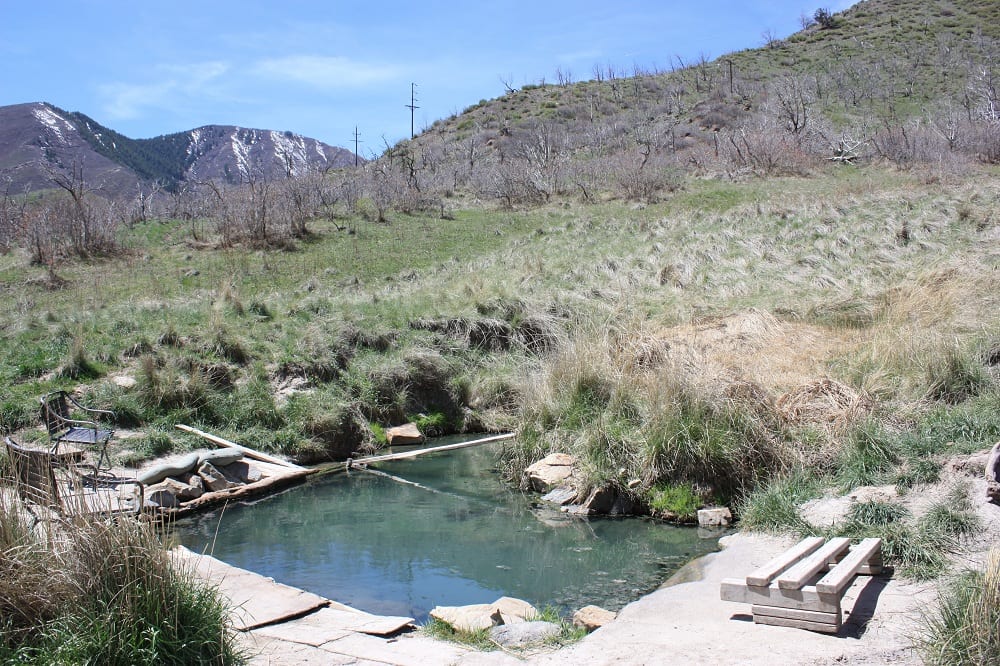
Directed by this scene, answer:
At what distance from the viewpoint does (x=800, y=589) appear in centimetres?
571

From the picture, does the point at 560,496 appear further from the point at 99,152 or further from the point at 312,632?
the point at 99,152

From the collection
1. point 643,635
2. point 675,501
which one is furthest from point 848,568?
point 675,501

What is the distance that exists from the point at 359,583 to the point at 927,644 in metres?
5.19

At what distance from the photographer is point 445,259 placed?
22.7 m

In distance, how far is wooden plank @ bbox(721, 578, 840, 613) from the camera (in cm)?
558

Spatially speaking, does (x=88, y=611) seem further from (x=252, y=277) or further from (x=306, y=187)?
(x=306, y=187)

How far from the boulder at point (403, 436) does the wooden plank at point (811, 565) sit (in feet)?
27.9

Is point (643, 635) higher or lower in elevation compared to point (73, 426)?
lower

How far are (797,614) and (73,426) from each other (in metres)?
8.70

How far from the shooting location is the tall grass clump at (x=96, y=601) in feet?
14.3

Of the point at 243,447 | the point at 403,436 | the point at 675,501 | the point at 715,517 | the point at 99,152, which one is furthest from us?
the point at 99,152

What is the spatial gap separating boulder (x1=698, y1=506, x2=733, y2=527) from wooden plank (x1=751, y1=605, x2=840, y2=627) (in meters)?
3.65

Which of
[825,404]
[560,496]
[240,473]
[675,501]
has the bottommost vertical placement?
[560,496]

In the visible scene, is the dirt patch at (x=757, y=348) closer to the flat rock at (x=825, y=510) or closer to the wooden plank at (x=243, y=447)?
the flat rock at (x=825, y=510)
